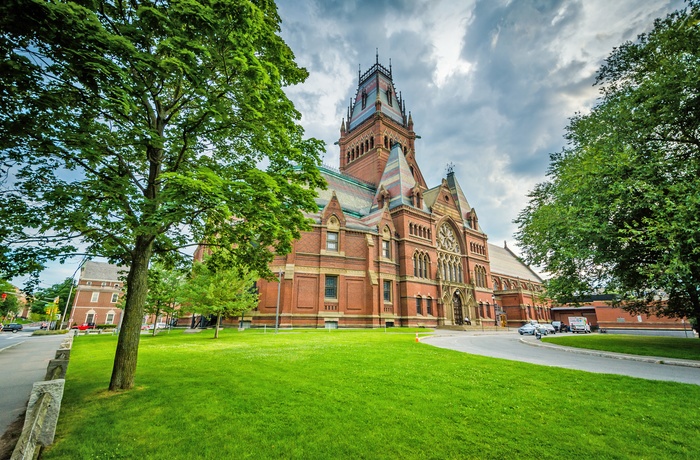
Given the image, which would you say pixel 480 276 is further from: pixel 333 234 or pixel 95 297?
pixel 95 297

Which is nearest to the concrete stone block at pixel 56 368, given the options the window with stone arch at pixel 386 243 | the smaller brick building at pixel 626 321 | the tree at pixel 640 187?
the tree at pixel 640 187

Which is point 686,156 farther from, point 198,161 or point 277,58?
point 198,161

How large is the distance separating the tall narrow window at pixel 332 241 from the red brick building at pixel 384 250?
0.35 feet

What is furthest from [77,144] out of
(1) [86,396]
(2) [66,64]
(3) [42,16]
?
(1) [86,396]

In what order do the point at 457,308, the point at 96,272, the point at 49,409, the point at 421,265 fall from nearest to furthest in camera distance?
1. the point at 49,409
2. the point at 421,265
3. the point at 457,308
4. the point at 96,272

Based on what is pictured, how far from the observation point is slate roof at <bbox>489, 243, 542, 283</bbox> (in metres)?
63.9

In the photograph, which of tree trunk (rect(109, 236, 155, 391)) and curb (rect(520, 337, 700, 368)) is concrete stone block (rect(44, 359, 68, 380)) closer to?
tree trunk (rect(109, 236, 155, 391))

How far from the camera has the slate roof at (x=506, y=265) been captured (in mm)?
63938

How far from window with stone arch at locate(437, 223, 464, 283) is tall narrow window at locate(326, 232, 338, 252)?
50.8 ft

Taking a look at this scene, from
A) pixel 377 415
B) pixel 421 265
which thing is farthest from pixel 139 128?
pixel 421 265

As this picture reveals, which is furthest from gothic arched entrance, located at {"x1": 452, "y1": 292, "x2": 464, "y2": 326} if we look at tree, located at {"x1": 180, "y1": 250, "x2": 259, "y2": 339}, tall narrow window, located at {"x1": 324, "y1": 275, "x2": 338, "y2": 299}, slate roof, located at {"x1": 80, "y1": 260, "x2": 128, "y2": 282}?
slate roof, located at {"x1": 80, "y1": 260, "x2": 128, "y2": 282}

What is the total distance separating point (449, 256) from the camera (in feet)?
139

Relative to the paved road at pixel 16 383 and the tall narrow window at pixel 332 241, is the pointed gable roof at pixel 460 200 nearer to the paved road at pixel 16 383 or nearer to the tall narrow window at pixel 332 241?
the tall narrow window at pixel 332 241

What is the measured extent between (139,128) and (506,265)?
7374 cm
